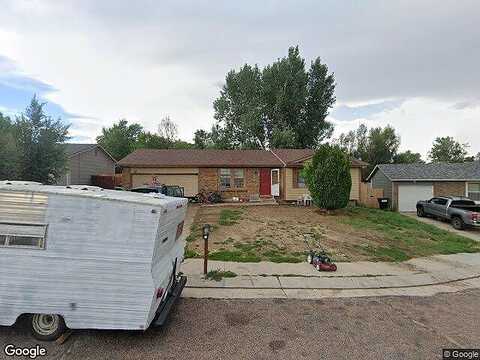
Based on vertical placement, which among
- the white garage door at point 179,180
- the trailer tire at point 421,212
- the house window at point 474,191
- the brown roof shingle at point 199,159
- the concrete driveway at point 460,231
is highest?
the brown roof shingle at point 199,159

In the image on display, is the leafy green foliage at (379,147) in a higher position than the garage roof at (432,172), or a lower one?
higher

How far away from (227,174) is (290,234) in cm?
1188

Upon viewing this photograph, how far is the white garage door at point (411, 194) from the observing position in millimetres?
26484

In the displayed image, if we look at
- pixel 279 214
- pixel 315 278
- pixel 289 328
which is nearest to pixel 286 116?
pixel 279 214

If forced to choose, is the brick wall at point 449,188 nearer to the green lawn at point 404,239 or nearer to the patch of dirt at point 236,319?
the green lawn at point 404,239

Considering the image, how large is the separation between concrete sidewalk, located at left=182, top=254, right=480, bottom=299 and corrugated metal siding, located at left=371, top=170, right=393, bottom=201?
18.0 m

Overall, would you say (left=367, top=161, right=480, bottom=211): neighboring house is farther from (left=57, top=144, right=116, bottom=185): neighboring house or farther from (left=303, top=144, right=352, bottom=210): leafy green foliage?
(left=57, top=144, right=116, bottom=185): neighboring house

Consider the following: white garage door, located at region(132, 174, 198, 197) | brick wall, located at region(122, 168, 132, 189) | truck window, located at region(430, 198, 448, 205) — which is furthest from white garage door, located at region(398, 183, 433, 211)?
brick wall, located at region(122, 168, 132, 189)

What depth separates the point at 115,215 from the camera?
187 inches

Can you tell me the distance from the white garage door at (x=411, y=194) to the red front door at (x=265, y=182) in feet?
35.6

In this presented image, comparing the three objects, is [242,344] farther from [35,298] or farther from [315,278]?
[315,278]

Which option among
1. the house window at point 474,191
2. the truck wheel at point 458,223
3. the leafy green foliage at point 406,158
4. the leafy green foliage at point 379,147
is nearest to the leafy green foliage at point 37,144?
the truck wheel at point 458,223

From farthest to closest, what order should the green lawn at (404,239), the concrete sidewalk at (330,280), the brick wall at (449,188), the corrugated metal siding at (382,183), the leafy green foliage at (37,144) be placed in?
1. the corrugated metal siding at (382,183)
2. the brick wall at (449,188)
3. the leafy green foliage at (37,144)
4. the green lawn at (404,239)
5. the concrete sidewalk at (330,280)

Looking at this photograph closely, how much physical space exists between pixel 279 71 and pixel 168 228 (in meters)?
41.2
